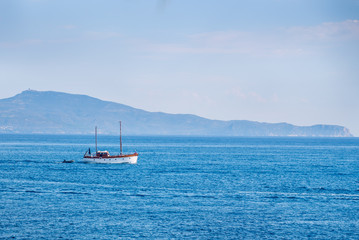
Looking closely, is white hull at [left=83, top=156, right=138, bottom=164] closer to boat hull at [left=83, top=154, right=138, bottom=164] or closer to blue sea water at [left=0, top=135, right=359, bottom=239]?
boat hull at [left=83, top=154, right=138, bottom=164]

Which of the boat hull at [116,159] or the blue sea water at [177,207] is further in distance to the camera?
the boat hull at [116,159]

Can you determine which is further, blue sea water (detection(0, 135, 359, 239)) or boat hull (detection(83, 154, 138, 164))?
boat hull (detection(83, 154, 138, 164))

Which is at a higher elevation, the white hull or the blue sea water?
the white hull

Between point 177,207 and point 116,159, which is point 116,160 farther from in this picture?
point 177,207

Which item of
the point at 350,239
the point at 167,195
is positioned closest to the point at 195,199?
the point at 167,195

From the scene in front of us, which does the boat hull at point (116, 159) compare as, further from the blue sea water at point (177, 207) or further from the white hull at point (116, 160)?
the blue sea water at point (177, 207)

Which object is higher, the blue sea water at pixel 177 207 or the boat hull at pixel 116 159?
the boat hull at pixel 116 159

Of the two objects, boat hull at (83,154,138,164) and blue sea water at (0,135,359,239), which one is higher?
boat hull at (83,154,138,164)

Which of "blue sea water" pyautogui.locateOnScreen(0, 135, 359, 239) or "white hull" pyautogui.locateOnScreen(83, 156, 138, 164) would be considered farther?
"white hull" pyautogui.locateOnScreen(83, 156, 138, 164)

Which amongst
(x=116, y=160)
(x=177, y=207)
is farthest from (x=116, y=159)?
(x=177, y=207)

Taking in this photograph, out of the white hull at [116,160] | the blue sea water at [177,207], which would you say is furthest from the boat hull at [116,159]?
the blue sea water at [177,207]

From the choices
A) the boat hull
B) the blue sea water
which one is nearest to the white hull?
the boat hull

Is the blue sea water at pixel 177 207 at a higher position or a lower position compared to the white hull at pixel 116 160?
lower

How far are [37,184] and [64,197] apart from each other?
53.9ft
